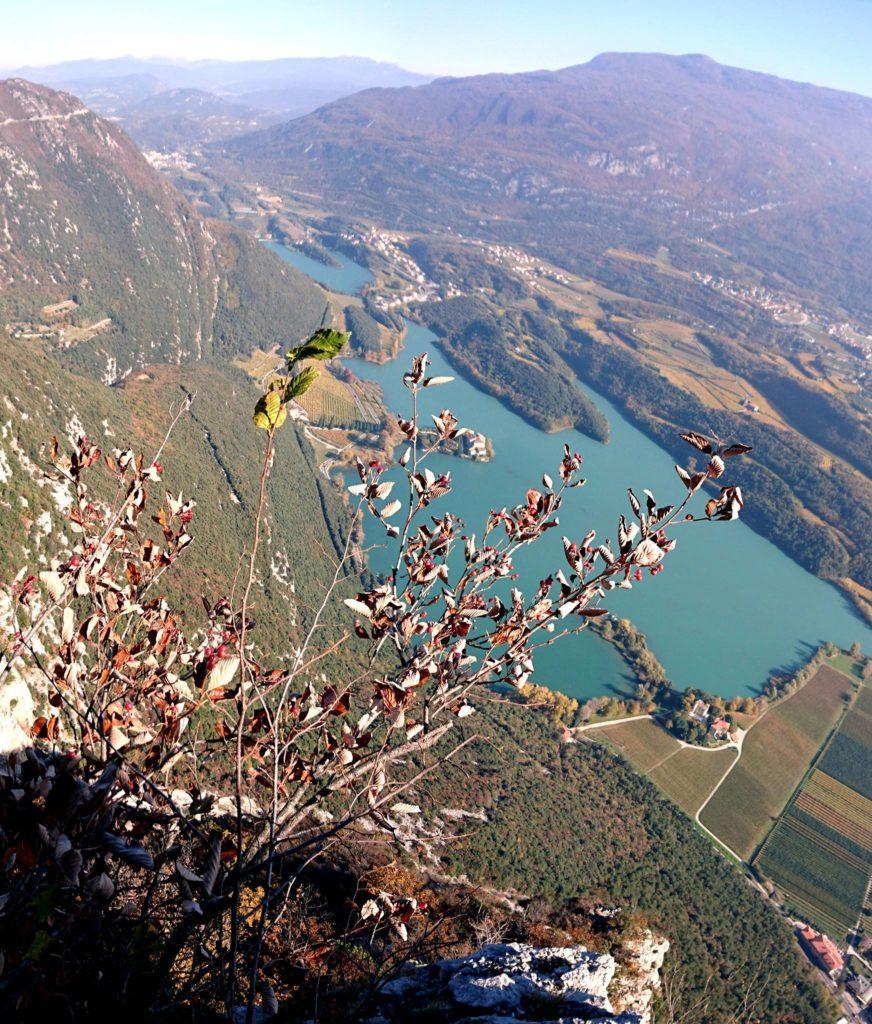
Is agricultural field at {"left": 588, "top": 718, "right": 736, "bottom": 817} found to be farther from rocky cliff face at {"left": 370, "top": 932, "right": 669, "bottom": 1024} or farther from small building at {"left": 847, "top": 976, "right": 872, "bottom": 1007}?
rocky cliff face at {"left": 370, "top": 932, "right": 669, "bottom": 1024}

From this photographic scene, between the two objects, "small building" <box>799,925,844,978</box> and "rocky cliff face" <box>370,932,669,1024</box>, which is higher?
"rocky cliff face" <box>370,932,669,1024</box>

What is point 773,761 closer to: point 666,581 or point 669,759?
point 669,759

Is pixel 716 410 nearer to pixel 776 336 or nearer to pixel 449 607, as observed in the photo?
pixel 776 336

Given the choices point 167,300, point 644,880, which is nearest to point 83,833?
point 644,880

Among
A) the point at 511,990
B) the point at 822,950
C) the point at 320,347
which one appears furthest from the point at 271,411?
the point at 822,950

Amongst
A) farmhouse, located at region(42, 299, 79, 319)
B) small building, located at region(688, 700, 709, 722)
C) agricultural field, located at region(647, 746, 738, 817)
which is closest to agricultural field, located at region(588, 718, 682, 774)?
agricultural field, located at region(647, 746, 738, 817)

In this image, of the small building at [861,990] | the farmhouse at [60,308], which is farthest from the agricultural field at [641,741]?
the farmhouse at [60,308]
